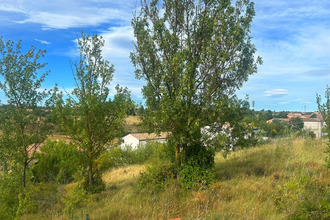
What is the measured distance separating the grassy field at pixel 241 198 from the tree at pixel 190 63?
1.68 meters

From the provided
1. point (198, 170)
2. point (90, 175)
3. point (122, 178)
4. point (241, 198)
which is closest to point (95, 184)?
point (90, 175)

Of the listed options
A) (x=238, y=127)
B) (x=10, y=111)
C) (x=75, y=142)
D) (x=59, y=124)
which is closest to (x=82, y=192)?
(x=75, y=142)

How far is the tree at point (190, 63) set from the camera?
741 centimetres

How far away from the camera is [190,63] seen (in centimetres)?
735

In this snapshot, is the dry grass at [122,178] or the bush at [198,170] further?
the dry grass at [122,178]

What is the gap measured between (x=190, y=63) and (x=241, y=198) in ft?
12.1

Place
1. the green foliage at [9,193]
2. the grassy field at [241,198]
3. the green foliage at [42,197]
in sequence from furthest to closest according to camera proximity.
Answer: the green foliage at [42,197] < the green foliage at [9,193] < the grassy field at [241,198]

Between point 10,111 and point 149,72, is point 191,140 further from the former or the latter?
point 10,111

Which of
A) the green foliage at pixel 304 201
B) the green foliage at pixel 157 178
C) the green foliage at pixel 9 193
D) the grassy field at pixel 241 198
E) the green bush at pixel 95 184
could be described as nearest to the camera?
the green foliage at pixel 304 201

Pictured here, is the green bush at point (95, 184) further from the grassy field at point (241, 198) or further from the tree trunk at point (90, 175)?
the grassy field at point (241, 198)

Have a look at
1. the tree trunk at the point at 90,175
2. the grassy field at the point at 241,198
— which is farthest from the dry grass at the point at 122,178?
the grassy field at the point at 241,198

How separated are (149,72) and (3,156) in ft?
17.0

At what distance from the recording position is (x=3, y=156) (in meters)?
8.27

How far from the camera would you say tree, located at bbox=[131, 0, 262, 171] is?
24.3 ft
